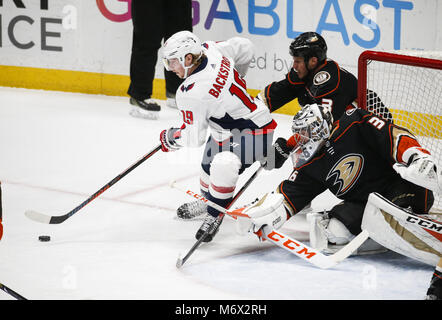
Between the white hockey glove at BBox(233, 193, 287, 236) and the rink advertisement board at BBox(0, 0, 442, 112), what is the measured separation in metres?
2.47

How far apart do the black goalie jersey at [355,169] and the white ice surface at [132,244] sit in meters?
0.25

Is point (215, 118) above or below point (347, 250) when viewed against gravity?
above

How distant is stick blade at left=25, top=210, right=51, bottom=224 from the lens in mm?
3459

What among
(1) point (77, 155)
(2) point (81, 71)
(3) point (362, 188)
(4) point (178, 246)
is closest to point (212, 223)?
(4) point (178, 246)

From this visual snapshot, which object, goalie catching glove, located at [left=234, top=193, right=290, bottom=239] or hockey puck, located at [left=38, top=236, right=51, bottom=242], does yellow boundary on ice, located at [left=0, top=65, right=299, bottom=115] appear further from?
goalie catching glove, located at [left=234, top=193, right=290, bottom=239]

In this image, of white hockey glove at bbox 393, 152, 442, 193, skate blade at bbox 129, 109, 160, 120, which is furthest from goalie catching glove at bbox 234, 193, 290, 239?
skate blade at bbox 129, 109, 160, 120

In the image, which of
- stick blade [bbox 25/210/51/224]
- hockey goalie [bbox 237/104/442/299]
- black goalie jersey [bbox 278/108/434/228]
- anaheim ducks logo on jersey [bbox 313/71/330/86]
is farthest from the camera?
anaheim ducks logo on jersey [bbox 313/71/330/86]

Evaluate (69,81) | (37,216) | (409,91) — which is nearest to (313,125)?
(409,91)

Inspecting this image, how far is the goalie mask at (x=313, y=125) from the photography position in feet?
9.84

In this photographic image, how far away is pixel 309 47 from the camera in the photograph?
3.61 meters

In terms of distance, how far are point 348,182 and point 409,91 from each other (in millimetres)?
1115

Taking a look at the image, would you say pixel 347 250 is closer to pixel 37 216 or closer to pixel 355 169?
pixel 355 169

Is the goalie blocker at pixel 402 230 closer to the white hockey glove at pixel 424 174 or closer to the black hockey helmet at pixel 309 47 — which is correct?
the white hockey glove at pixel 424 174

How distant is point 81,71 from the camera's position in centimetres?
641
